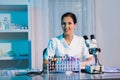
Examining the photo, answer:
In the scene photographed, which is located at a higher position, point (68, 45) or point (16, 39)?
point (16, 39)

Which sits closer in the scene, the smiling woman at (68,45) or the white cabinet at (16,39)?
the smiling woman at (68,45)

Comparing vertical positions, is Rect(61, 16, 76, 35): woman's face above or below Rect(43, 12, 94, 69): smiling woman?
above

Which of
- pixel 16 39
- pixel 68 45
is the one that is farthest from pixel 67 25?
pixel 16 39

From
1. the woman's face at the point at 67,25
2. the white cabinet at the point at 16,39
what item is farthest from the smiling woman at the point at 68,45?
the white cabinet at the point at 16,39

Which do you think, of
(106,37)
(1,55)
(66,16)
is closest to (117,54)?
(106,37)

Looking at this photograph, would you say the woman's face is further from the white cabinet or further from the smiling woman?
the white cabinet

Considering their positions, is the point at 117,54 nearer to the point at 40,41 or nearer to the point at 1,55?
the point at 40,41

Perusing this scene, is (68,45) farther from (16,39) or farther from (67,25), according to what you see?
(16,39)

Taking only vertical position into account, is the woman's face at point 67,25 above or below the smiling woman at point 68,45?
above

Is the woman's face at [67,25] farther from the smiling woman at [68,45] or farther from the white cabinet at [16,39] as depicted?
the white cabinet at [16,39]

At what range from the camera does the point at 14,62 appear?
3.32m

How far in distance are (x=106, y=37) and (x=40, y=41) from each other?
41.7 inches

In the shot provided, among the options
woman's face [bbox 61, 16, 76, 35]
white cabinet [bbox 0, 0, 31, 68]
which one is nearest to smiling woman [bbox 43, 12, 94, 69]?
woman's face [bbox 61, 16, 76, 35]

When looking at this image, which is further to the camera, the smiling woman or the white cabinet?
the white cabinet
